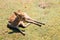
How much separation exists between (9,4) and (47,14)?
1843 millimetres

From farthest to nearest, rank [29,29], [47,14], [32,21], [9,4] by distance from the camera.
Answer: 1. [9,4]
2. [47,14]
3. [32,21]
4. [29,29]

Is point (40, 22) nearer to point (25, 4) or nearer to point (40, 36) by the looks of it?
point (40, 36)

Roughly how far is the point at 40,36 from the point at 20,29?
778mm

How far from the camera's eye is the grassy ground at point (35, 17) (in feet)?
20.7

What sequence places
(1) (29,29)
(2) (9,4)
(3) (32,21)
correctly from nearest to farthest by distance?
(1) (29,29) → (3) (32,21) → (2) (9,4)

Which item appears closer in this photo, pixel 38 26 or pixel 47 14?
pixel 38 26

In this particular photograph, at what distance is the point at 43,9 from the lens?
823 centimetres

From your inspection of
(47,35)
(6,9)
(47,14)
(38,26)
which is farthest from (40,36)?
(6,9)

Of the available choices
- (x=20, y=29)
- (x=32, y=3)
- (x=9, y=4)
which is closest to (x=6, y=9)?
(x=9, y=4)

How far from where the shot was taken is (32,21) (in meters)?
7.16

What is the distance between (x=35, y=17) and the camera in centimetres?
751

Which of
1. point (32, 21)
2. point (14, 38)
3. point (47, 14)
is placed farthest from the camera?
point (47, 14)

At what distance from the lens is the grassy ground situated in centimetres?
631

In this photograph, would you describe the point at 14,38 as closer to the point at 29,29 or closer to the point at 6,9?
the point at 29,29
